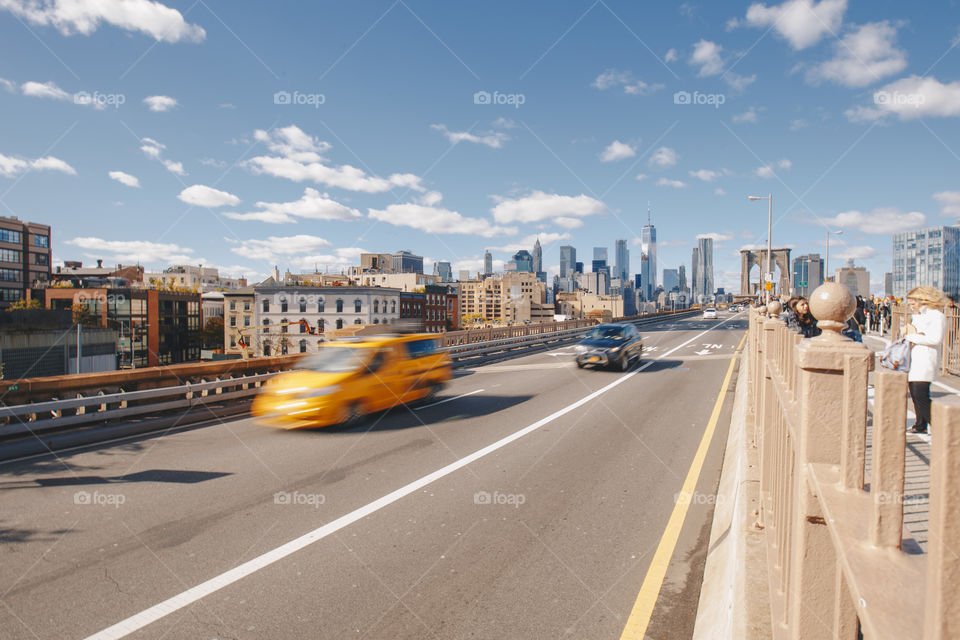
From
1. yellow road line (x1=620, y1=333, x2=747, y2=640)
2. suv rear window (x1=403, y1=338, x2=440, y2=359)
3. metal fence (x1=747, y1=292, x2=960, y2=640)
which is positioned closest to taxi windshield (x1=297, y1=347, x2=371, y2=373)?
suv rear window (x1=403, y1=338, x2=440, y2=359)

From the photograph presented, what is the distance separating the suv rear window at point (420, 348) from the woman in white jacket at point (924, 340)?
8571mm

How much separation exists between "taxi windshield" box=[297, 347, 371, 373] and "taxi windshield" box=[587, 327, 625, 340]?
34.4 feet

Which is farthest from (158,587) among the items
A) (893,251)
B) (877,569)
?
(893,251)

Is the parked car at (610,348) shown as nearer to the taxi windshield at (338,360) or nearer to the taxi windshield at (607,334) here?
the taxi windshield at (607,334)

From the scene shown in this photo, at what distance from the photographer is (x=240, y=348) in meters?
82.3

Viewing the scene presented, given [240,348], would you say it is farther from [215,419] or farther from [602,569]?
[602,569]

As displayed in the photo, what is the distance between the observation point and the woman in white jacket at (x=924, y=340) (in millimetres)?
6941

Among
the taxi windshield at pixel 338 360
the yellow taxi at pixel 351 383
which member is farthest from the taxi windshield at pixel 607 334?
the taxi windshield at pixel 338 360

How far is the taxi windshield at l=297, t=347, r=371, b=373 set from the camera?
10.3 metres

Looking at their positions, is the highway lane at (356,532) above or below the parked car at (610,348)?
below

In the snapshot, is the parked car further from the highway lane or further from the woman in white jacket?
the woman in white jacket

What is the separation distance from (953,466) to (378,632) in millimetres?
3920

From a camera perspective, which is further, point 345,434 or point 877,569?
point 345,434

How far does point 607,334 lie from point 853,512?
58.4 ft
